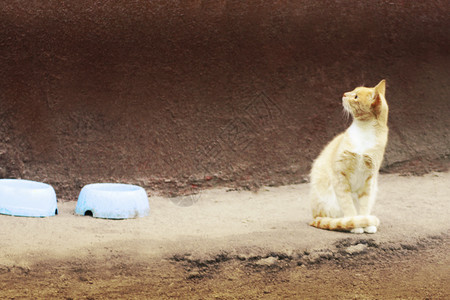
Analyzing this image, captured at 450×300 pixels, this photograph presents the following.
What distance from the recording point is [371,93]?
2.93m

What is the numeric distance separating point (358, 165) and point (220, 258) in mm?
897

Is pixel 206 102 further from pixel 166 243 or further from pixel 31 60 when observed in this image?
pixel 166 243

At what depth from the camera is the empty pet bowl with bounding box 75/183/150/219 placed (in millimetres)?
3279

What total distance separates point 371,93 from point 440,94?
6.63ft

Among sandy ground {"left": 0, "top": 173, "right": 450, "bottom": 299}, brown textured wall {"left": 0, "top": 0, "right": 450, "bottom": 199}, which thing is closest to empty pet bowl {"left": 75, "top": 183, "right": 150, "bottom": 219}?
sandy ground {"left": 0, "top": 173, "right": 450, "bottom": 299}

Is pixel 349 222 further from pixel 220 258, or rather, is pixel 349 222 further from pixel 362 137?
pixel 220 258

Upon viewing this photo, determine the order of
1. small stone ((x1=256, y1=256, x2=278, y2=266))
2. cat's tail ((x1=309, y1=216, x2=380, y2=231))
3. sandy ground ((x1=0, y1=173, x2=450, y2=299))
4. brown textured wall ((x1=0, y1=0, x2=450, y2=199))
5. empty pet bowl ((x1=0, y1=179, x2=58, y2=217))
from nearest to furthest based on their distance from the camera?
sandy ground ((x1=0, y1=173, x2=450, y2=299)) < small stone ((x1=256, y1=256, x2=278, y2=266)) < cat's tail ((x1=309, y1=216, x2=380, y2=231)) < empty pet bowl ((x1=0, y1=179, x2=58, y2=217)) < brown textured wall ((x1=0, y1=0, x2=450, y2=199))

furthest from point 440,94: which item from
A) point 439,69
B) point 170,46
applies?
point 170,46

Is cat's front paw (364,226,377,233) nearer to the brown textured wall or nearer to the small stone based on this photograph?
the small stone

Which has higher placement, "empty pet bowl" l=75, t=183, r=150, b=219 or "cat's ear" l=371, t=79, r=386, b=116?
"cat's ear" l=371, t=79, r=386, b=116

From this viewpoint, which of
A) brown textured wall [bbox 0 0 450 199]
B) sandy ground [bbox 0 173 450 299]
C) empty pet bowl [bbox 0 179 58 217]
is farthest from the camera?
brown textured wall [bbox 0 0 450 199]

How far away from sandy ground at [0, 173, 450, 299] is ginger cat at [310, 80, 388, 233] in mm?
81


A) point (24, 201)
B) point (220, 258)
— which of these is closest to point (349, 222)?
point (220, 258)

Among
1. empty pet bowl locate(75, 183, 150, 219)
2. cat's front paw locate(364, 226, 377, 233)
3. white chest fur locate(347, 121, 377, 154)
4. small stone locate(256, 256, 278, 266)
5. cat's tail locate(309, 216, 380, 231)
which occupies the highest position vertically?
white chest fur locate(347, 121, 377, 154)
